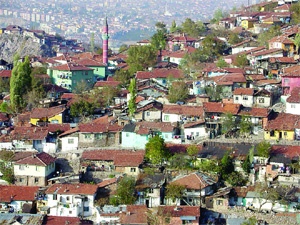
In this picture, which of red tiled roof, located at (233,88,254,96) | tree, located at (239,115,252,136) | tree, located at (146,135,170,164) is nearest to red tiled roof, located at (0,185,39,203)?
tree, located at (146,135,170,164)

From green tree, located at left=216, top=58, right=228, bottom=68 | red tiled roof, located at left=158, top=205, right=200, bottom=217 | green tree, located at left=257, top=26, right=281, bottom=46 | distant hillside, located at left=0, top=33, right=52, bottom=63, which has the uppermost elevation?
distant hillside, located at left=0, top=33, right=52, bottom=63

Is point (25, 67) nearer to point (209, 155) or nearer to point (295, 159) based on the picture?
point (209, 155)

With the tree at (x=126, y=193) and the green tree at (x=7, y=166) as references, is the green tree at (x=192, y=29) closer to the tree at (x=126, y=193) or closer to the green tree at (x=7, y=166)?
the green tree at (x=7, y=166)

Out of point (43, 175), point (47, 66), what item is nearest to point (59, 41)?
point (47, 66)

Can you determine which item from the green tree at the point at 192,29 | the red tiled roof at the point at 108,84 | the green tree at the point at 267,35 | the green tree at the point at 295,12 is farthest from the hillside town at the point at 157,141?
the green tree at the point at 192,29

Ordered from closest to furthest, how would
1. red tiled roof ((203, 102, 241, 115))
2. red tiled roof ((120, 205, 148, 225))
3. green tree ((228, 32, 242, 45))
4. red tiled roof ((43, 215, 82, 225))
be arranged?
1. red tiled roof ((120, 205, 148, 225))
2. red tiled roof ((43, 215, 82, 225))
3. red tiled roof ((203, 102, 241, 115))
4. green tree ((228, 32, 242, 45))

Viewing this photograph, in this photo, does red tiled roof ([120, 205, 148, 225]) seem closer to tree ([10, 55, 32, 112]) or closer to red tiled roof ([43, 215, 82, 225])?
red tiled roof ([43, 215, 82, 225])
